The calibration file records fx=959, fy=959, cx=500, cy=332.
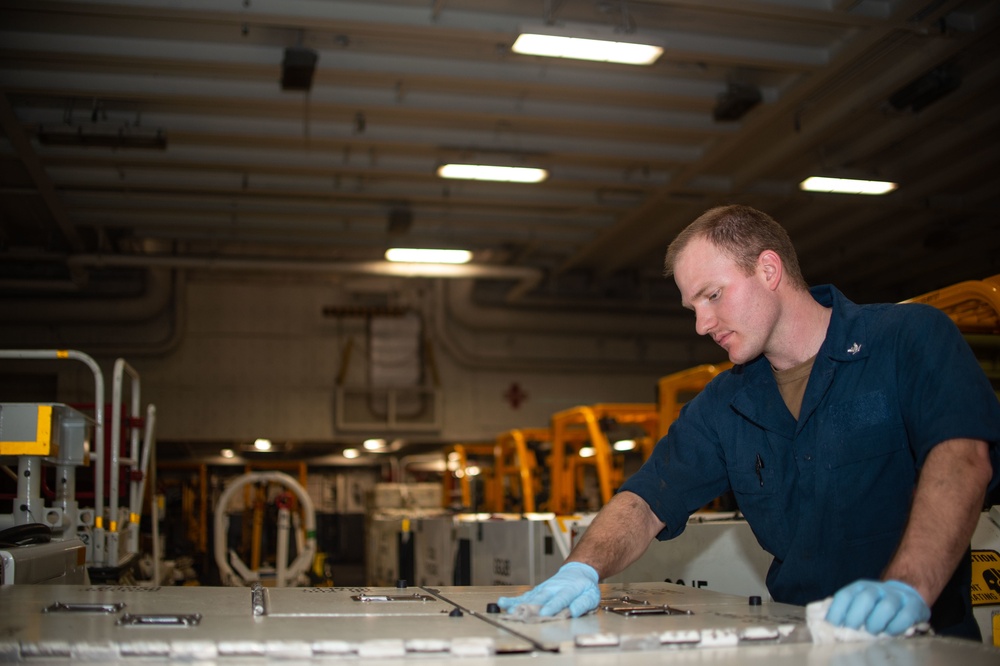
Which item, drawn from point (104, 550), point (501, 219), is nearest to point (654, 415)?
point (501, 219)

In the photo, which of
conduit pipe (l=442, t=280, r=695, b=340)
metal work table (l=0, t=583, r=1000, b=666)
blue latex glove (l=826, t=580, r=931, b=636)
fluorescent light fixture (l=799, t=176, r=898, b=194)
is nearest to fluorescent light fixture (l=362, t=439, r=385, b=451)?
conduit pipe (l=442, t=280, r=695, b=340)

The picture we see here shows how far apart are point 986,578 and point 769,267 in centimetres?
191

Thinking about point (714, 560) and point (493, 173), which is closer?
point (714, 560)

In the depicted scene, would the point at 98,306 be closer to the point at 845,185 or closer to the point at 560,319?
the point at 560,319

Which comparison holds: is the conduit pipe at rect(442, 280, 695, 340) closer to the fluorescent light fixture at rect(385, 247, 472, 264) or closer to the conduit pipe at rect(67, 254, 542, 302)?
the conduit pipe at rect(67, 254, 542, 302)

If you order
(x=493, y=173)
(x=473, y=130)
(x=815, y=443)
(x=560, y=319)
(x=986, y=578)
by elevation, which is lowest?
(x=986, y=578)

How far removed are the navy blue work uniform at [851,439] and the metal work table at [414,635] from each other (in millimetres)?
329

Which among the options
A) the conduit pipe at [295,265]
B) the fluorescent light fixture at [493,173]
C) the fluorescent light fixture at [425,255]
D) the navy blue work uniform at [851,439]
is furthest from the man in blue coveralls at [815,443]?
the conduit pipe at [295,265]

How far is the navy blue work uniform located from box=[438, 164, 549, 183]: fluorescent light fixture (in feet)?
24.5

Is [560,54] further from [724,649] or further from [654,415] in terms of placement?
[724,649]

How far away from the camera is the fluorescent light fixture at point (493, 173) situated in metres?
10.2

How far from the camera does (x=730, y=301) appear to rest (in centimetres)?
280

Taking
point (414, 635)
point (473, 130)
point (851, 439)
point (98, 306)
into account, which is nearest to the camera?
point (414, 635)

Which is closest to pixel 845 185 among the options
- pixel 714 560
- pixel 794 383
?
pixel 714 560
